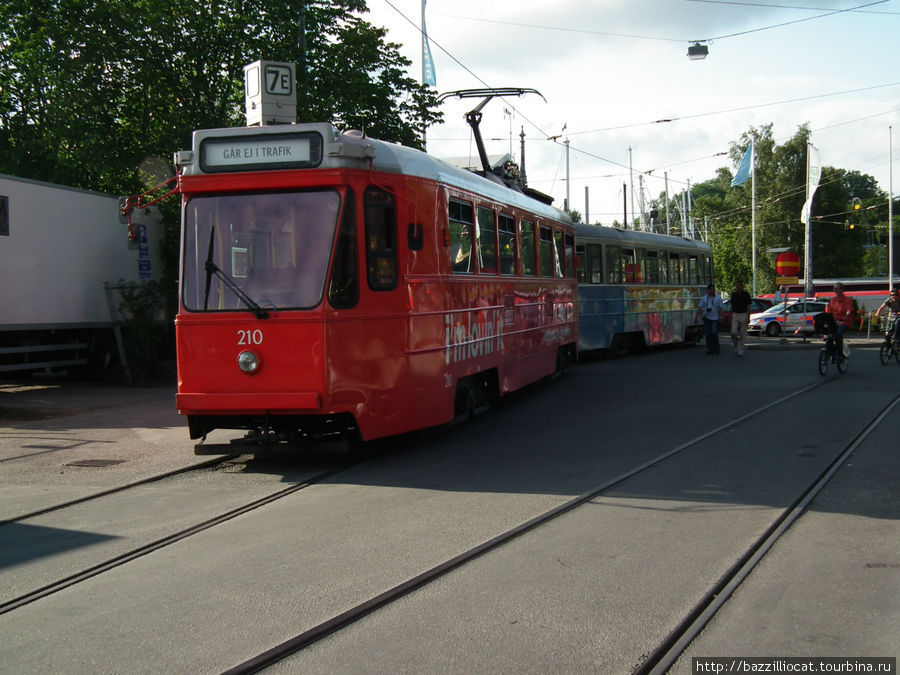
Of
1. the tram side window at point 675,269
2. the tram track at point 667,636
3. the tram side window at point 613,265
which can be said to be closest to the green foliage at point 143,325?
the tram side window at point 613,265

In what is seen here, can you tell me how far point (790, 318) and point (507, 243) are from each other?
2808cm

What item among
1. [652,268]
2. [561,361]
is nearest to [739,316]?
[652,268]

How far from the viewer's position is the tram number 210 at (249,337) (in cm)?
809

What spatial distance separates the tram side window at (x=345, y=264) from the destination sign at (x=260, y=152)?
54 cm

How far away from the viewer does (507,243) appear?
12.3 metres

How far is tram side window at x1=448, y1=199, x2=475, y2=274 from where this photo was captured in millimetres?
9984

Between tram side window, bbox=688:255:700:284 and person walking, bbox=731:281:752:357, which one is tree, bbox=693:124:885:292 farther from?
person walking, bbox=731:281:752:357

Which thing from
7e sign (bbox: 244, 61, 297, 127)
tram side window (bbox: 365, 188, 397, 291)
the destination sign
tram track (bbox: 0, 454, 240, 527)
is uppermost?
7e sign (bbox: 244, 61, 297, 127)

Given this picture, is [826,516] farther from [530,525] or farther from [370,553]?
[370,553]

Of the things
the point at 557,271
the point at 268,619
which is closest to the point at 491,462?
the point at 268,619

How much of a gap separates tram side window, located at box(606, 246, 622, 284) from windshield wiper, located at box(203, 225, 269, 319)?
15.5 meters

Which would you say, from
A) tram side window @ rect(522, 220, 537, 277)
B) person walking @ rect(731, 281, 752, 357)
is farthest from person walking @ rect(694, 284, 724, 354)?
tram side window @ rect(522, 220, 537, 277)

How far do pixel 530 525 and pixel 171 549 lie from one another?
7.97 feet

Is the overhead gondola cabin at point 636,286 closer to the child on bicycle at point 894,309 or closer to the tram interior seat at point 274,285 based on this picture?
the child on bicycle at point 894,309
